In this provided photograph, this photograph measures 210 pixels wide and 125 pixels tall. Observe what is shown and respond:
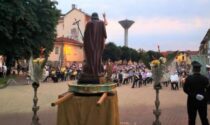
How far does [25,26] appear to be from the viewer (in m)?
42.7

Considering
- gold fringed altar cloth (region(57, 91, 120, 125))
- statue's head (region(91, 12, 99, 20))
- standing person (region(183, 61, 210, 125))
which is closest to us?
gold fringed altar cloth (region(57, 91, 120, 125))

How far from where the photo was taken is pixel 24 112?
16891mm

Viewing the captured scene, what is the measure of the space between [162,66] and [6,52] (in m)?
32.9

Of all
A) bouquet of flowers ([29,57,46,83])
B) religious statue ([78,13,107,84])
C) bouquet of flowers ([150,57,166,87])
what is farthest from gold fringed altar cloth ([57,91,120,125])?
bouquet of flowers ([29,57,46,83])

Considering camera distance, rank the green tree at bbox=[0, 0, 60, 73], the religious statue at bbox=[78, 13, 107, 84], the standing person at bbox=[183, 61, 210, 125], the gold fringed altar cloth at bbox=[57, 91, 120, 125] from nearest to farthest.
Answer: the gold fringed altar cloth at bbox=[57, 91, 120, 125], the religious statue at bbox=[78, 13, 107, 84], the standing person at bbox=[183, 61, 210, 125], the green tree at bbox=[0, 0, 60, 73]

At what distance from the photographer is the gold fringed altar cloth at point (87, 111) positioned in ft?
31.6

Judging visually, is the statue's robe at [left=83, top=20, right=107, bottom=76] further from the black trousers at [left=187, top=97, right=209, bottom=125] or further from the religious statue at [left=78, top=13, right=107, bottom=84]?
the black trousers at [left=187, top=97, right=209, bottom=125]

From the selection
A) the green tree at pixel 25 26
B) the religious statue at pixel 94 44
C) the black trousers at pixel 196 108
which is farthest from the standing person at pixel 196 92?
the green tree at pixel 25 26

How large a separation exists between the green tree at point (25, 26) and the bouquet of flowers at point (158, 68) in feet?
89.8

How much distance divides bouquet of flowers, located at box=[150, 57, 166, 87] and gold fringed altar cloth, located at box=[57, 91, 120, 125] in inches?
98.4

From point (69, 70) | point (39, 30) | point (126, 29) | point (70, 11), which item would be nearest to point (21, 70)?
point (69, 70)

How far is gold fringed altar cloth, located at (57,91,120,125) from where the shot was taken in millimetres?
9641

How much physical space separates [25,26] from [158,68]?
32.1 m

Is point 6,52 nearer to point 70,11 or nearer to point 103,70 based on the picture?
point 103,70
